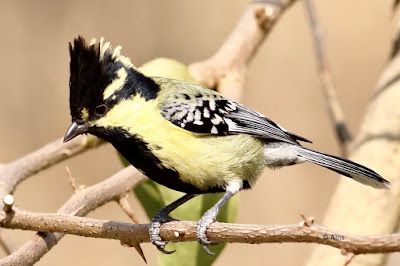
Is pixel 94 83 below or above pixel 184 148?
above

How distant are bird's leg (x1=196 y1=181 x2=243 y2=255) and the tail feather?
34 centimetres

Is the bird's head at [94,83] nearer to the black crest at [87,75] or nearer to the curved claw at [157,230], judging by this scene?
the black crest at [87,75]

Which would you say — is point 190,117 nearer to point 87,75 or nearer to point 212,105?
point 212,105

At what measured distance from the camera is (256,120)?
289 cm

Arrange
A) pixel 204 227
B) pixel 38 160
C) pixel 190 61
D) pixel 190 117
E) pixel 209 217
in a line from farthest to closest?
pixel 190 61 → pixel 38 160 → pixel 190 117 → pixel 209 217 → pixel 204 227

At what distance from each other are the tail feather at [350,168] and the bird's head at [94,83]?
0.72 metres

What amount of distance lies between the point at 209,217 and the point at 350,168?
0.65m

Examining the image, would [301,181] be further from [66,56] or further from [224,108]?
[224,108]

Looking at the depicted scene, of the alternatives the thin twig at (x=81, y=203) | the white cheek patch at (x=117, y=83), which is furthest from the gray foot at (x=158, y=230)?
the white cheek patch at (x=117, y=83)

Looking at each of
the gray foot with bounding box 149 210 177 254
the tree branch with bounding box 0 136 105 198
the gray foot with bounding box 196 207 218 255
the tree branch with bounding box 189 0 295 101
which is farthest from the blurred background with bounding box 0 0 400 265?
the gray foot with bounding box 196 207 218 255

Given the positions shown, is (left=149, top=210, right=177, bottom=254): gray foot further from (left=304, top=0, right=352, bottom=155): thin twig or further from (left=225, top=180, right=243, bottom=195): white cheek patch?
(left=304, top=0, right=352, bottom=155): thin twig

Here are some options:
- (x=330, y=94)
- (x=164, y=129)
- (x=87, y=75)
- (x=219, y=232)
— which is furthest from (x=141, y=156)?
(x=330, y=94)

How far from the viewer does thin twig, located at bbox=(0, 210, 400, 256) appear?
1.70 metres

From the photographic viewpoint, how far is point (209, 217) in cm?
246
